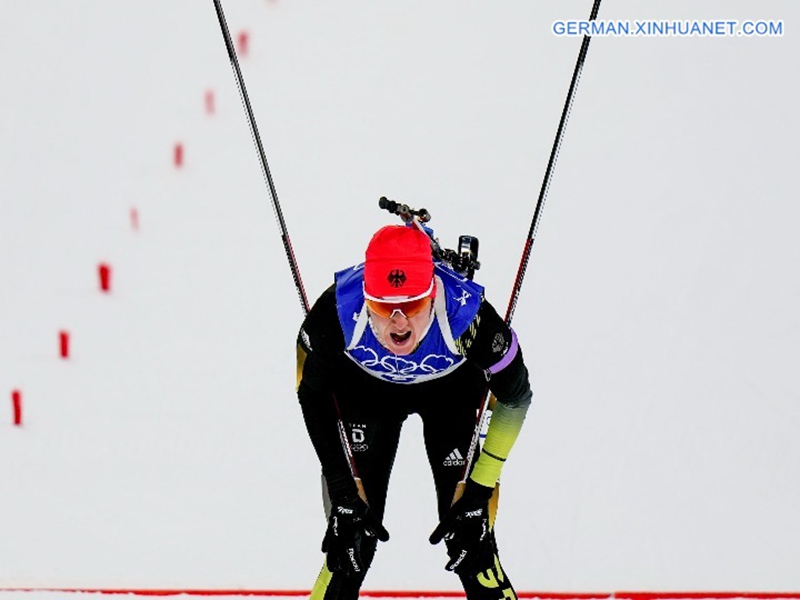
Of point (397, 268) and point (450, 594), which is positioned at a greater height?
point (397, 268)

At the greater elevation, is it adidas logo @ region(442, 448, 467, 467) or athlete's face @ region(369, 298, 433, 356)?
athlete's face @ region(369, 298, 433, 356)

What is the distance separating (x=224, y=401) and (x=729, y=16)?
3.89m

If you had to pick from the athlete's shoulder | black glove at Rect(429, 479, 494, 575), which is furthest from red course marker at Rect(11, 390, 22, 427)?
black glove at Rect(429, 479, 494, 575)

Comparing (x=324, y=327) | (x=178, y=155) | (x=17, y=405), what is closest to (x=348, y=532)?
(x=324, y=327)

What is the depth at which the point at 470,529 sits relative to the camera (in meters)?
3.07

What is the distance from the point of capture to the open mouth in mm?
2721

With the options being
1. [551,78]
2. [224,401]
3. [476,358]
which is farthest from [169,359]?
[551,78]

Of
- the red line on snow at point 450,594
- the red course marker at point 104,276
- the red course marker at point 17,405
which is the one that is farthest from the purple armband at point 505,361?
the red course marker at point 104,276

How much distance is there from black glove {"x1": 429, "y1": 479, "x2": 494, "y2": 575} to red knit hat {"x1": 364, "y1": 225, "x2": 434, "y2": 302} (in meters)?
0.69

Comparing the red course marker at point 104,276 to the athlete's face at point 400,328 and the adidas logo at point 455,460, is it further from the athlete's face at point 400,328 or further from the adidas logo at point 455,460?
the athlete's face at point 400,328

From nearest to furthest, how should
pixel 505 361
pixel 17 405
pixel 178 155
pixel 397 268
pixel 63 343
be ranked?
1. pixel 397 268
2. pixel 505 361
3. pixel 17 405
4. pixel 63 343
5. pixel 178 155

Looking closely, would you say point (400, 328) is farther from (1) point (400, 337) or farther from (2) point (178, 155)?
(2) point (178, 155)

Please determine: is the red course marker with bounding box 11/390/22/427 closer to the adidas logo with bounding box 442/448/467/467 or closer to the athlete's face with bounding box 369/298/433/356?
the adidas logo with bounding box 442/448/467/467

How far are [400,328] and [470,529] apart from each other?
2.30 ft
